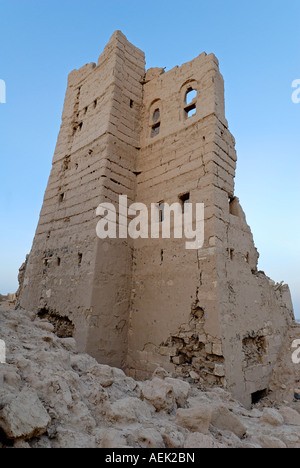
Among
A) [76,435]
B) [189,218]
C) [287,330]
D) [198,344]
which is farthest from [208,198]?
[76,435]

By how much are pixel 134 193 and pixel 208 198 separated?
2334 mm

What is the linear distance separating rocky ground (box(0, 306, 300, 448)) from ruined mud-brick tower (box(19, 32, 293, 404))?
1.88 metres

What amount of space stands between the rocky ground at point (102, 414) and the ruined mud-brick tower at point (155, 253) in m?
1.88

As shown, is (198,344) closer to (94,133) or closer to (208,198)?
(208,198)

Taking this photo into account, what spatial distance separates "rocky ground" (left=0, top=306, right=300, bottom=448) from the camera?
1865 mm

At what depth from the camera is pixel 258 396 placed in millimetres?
5293

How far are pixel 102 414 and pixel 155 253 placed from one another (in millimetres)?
3970

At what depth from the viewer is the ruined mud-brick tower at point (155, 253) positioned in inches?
197

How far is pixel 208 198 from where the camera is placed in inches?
212
